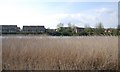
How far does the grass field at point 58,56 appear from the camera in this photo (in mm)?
4859

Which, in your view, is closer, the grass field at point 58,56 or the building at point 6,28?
the grass field at point 58,56

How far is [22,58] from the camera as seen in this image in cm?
514

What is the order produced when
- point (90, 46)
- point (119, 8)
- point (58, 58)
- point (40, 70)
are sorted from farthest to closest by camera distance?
1. point (119, 8)
2. point (90, 46)
3. point (58, 58)
4. point (40, 70)

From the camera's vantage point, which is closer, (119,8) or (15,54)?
(15,54)

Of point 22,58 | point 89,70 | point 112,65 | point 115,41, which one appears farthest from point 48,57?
point 115,41

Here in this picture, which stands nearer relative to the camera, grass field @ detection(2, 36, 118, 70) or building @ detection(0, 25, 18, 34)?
grass field @ detection(2, 36, 118, 70)

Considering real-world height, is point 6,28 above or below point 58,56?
above

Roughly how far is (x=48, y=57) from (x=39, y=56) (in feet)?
0.78

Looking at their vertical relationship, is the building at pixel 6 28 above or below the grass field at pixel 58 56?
above

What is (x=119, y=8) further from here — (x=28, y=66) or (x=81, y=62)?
(x=28, y=66)

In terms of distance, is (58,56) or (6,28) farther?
(6,28)

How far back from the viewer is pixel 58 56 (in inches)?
201

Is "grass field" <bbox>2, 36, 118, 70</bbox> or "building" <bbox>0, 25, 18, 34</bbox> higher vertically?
"building" <bbox>0, 25, 18, 34</bbox>

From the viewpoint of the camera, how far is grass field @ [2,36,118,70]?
4859 mm
